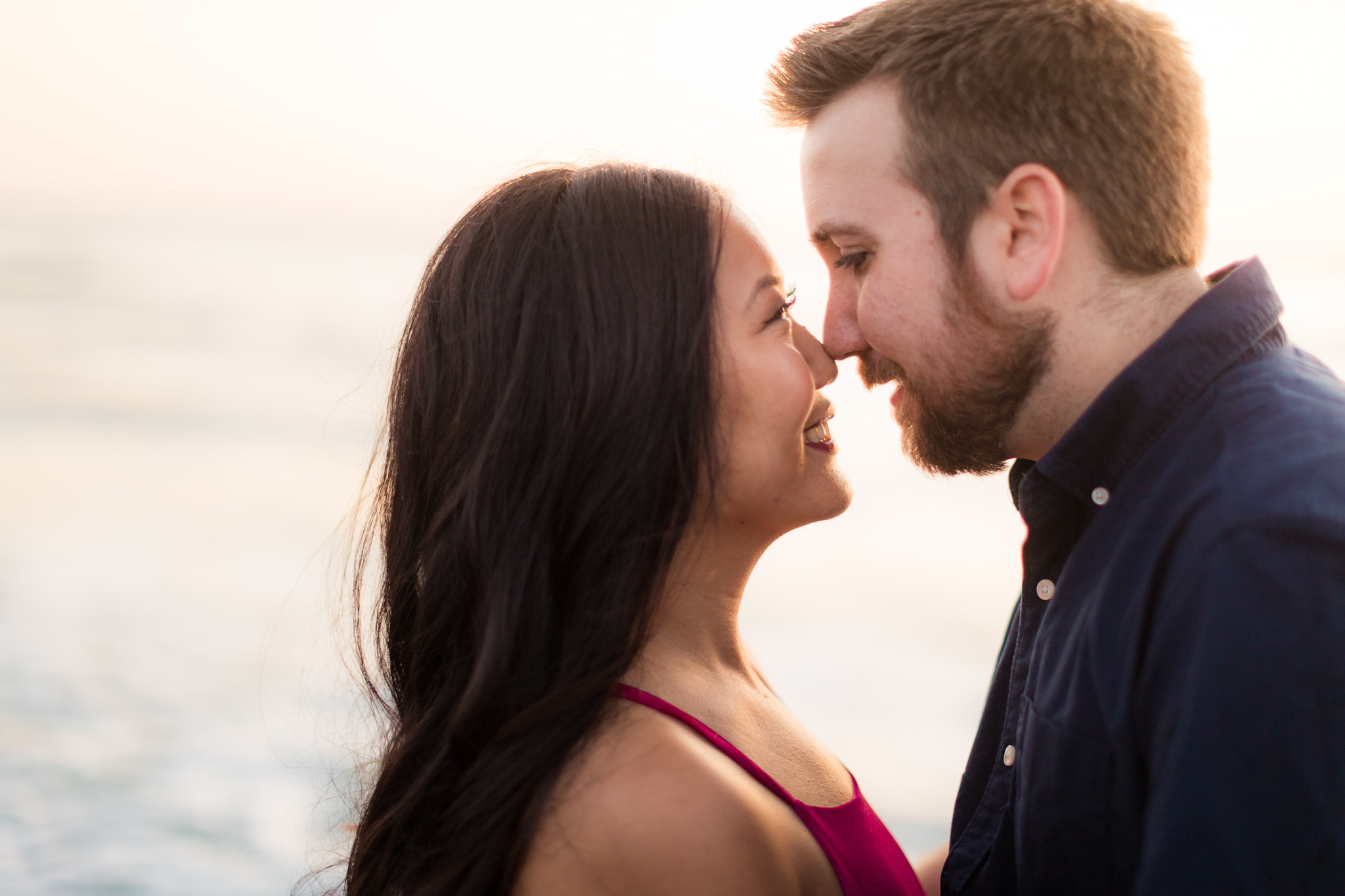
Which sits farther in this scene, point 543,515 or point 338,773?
point 338,773


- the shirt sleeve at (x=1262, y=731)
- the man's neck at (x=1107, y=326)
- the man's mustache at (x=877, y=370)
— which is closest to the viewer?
the shirt sleeve at (x=1262, y=731)

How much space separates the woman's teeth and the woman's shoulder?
487 millimetres

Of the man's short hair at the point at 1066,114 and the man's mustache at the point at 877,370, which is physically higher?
the man's short hair at the point at 1066,114

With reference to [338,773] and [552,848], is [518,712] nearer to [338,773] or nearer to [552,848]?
[552,848]

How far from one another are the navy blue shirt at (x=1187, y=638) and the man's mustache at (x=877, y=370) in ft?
0.93

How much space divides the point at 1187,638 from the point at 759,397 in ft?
1.92

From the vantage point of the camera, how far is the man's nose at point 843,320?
1.55 meters

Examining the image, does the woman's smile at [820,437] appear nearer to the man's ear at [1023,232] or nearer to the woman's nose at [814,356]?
the woman's nose at [814,356]

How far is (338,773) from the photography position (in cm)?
175

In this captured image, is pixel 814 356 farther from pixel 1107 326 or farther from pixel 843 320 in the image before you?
pixel 1107 326

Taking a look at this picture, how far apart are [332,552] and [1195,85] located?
4.80 feet

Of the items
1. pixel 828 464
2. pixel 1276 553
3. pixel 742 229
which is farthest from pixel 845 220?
pixel 1276 553

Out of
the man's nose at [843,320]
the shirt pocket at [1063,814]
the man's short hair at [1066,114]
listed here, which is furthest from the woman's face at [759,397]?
the shirt pocket at [1063,814]

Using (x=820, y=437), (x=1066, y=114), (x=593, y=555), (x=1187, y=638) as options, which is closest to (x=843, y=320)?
(x=820, y=437)
